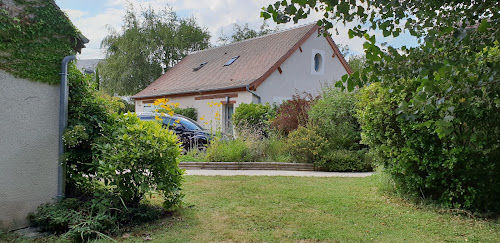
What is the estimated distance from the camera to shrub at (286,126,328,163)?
35.5 feet

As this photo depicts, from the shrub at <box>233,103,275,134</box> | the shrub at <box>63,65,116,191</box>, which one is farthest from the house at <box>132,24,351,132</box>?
the shrub at <box>63,65,116,191</box>

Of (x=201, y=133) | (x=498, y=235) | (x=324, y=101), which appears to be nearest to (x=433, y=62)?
(x=498, y=235)

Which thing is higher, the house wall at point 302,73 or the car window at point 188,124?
the house wall at point 302,73

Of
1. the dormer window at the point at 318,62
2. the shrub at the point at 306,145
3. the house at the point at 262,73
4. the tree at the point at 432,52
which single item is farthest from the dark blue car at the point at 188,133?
the tree at the point at 432,52

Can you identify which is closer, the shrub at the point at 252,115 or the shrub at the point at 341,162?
the shrub at the point at 341,162

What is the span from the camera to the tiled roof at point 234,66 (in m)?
18.7

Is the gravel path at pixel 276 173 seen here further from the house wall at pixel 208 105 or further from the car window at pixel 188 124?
the house wall at pixel 208 105

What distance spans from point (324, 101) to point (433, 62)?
956 cm

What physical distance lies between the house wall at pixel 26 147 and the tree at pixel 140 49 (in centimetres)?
2537

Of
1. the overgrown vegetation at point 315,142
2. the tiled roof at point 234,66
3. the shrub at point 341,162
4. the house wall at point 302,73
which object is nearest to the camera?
the shrub at point 341,162

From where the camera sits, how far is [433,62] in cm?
269

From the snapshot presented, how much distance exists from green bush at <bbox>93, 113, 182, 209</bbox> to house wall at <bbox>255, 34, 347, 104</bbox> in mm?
12499

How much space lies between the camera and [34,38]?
4.99 m

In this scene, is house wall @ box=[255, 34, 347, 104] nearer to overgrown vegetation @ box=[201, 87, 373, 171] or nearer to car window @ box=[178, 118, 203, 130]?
car window @ box=[178, 118, 203, 130]
